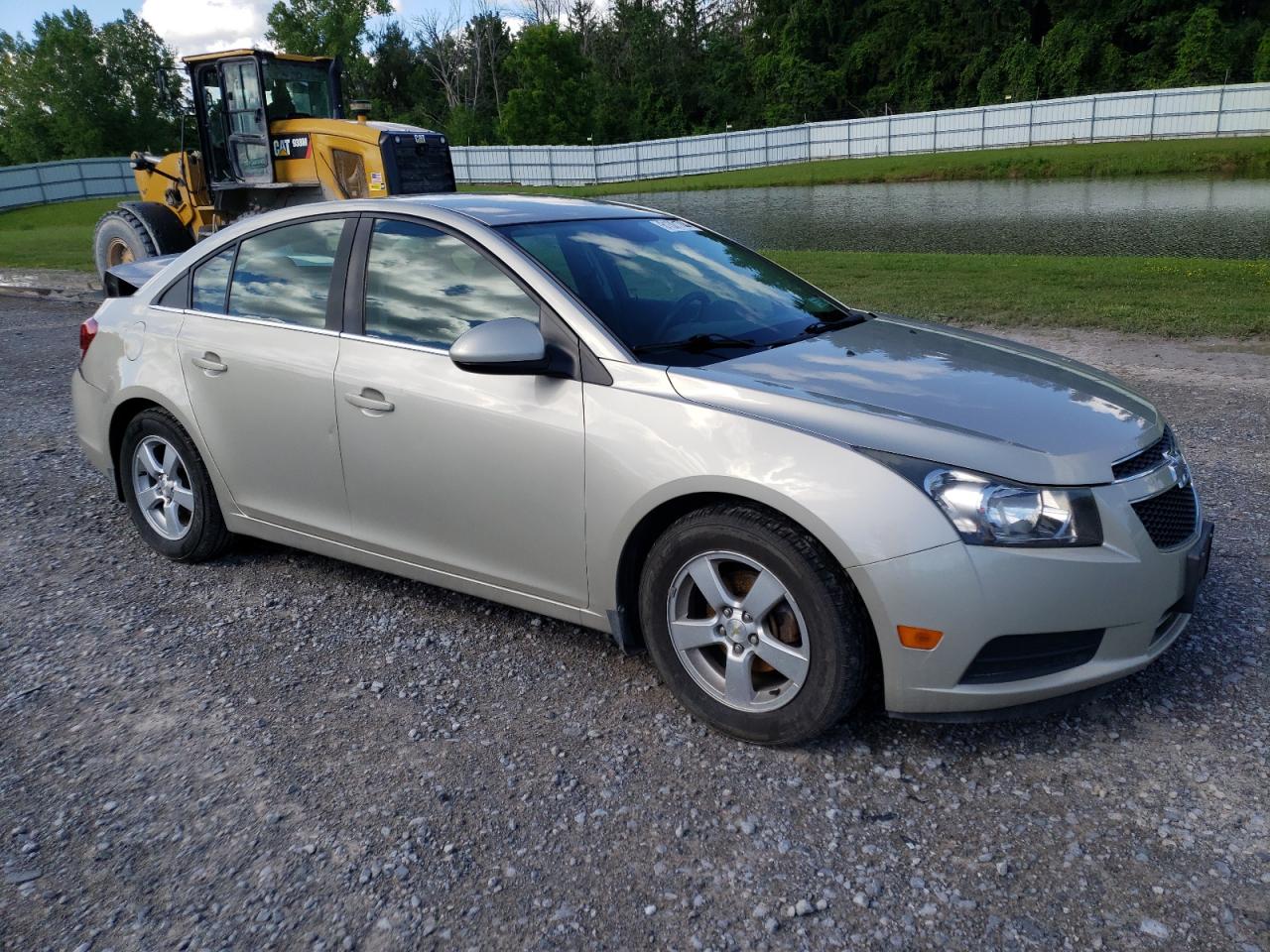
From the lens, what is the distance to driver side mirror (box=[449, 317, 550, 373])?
3.43m

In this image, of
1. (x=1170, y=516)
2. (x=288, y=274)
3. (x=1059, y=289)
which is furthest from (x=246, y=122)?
(x=1170, y=516)

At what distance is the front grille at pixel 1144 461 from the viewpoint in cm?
308

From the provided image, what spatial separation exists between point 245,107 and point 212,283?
10.6 meters

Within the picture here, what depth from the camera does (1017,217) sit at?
2270cm

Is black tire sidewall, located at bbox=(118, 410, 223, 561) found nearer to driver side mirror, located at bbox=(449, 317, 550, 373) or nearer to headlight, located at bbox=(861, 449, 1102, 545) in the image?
driver side mirror, located at bbox=(449, 317, 550, 373)

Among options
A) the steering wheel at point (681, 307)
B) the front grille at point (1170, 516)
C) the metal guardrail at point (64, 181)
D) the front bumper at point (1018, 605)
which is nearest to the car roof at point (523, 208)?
the steering wheel at point (681, 307)

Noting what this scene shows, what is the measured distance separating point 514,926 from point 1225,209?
24167 millimetres

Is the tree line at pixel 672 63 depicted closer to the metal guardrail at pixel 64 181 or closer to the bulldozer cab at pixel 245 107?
the metal guardrail at pixel 64 181

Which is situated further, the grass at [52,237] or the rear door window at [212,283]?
the grass at [52,237]

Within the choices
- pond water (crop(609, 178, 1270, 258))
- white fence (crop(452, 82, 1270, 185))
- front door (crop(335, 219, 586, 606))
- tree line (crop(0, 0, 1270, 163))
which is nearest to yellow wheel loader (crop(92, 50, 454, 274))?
pond water (crop(609, 178, 1270, 258))

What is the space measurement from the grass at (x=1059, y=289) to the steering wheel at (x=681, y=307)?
7032 mm

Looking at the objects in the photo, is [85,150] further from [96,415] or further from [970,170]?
[96,415]

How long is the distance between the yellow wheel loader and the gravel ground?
10.4 m

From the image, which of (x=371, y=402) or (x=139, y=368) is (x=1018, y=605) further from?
(x=139, y=368)
